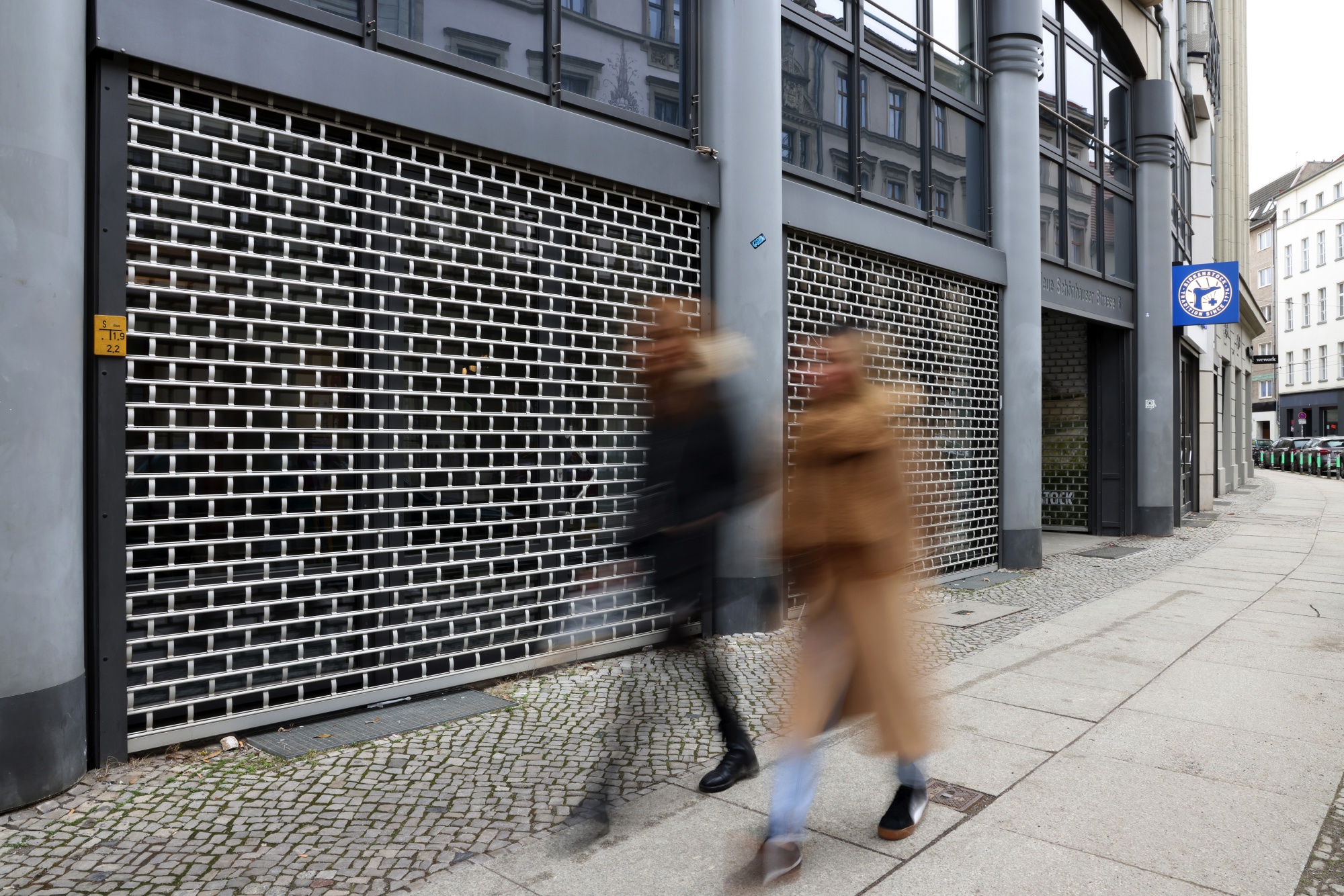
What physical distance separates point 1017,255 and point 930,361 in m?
2.29

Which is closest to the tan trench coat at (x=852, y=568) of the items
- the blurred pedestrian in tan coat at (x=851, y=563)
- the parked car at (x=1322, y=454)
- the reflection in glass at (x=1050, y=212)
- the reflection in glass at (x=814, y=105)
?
the blurred pedestrian in tan coat at (x=851, y=563)

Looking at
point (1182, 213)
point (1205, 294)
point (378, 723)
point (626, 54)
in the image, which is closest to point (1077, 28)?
point (1205, 294)

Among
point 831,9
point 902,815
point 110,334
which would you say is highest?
point 831,9

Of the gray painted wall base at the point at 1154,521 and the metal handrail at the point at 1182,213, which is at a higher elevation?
the metal handrail at the point at 1182,213

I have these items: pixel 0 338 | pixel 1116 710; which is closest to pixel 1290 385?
pixel 1116 710

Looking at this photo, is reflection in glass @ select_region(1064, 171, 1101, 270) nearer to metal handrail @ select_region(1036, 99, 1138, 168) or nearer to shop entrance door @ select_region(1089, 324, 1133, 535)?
metal handrail @ select_region(1036, 99, 1138, 168)

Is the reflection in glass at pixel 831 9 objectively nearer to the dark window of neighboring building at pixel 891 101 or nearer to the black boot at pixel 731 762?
the dark window of neighboring building at pixel 891 101

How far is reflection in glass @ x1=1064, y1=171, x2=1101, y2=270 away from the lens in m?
14.0

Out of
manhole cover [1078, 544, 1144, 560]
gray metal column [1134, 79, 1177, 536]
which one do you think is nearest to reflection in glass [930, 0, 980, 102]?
gray metal column [1134, 79, 1177, 536]

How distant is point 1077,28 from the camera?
47.0 ft

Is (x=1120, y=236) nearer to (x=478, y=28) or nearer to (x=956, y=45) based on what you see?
(x=956, y=45)

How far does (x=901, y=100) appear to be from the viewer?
404 inches

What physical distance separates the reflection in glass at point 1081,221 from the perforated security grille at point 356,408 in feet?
30.8

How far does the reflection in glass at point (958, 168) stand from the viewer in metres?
10.8
